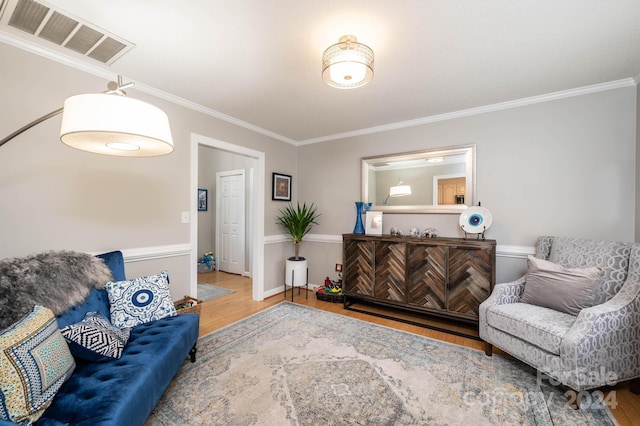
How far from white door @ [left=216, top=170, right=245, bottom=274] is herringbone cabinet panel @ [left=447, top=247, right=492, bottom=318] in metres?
3.75

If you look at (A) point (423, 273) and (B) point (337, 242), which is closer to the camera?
(A) point (423, 273)

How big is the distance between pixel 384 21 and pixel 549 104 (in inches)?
87.3

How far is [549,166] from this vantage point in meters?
2.76

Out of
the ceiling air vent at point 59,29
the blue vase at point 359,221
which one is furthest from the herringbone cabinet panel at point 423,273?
Result: the ceiling air vent at point 59,29

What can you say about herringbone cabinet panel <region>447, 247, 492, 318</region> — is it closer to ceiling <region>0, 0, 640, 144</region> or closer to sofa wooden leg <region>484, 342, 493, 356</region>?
sofa wooden leg <region>484, 342, 493, 356</region>

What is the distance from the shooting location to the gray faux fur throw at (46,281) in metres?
1.44

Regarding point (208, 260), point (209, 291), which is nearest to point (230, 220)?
point (208, 260)

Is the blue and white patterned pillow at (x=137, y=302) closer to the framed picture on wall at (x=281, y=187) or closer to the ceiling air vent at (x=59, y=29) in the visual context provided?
the ceiling air vent at (x=59, y=29)

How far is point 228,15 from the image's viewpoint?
165 cm

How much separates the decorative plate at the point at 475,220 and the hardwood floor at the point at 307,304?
1.13 meters

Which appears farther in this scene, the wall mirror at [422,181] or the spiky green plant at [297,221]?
the spiky green plant at [297,221]

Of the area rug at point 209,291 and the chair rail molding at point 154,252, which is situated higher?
the chair rail molding at point 154,252

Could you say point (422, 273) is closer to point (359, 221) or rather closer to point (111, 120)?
point (359, 221)

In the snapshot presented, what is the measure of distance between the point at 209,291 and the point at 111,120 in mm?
3557
